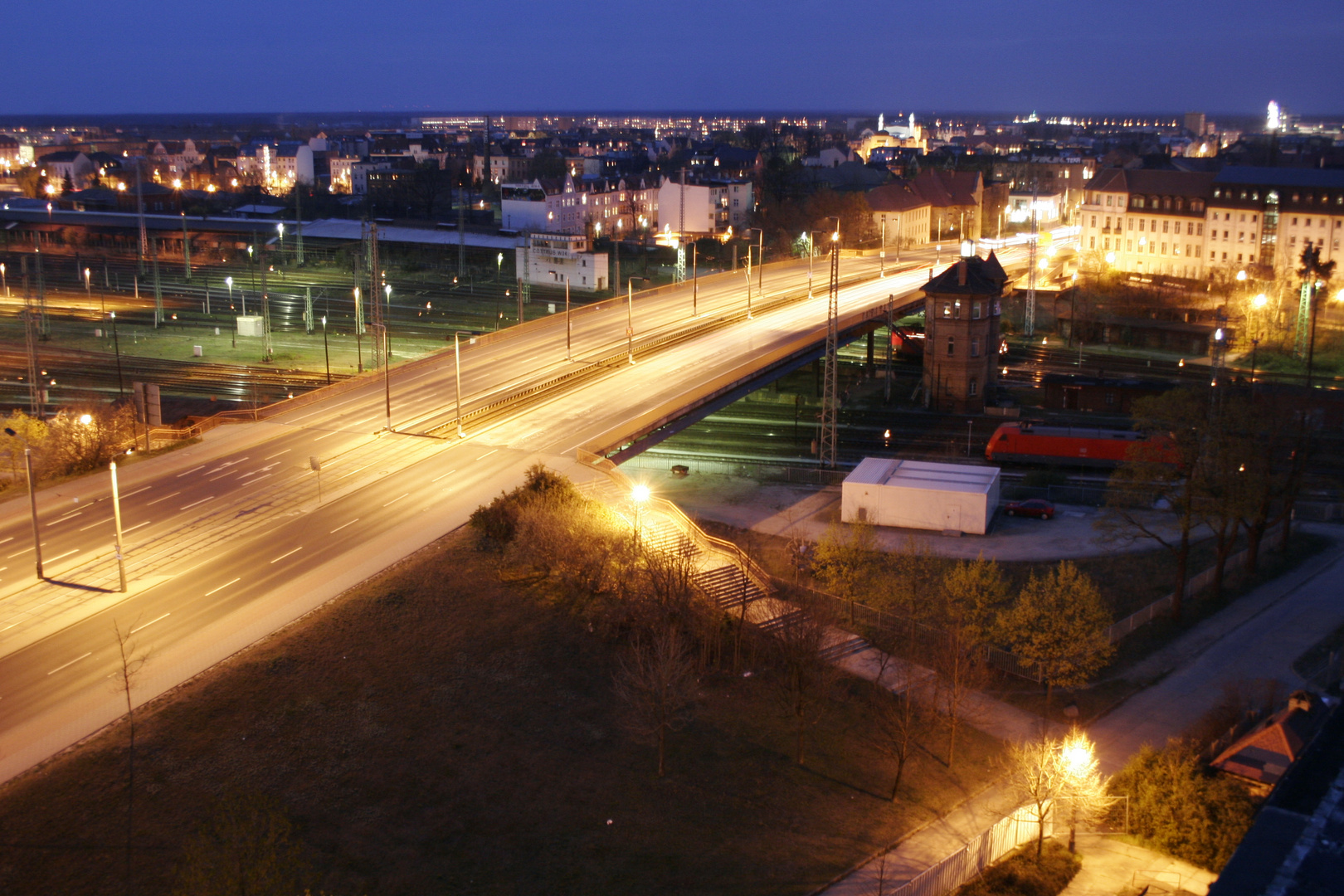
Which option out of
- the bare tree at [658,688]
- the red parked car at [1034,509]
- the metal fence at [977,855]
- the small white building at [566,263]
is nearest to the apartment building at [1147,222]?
the small white building at [566,263]

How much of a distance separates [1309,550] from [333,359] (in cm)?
4863

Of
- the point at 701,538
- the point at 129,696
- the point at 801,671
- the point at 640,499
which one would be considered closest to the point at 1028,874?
the point at 801,671

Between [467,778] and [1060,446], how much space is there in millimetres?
32894

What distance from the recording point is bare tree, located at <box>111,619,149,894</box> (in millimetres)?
21047

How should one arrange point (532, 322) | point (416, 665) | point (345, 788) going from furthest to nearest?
point (532, 322) < point (416, 665) < point (345, 788)

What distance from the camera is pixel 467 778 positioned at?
23344mm

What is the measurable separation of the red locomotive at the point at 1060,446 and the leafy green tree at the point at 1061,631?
20988 millimetres

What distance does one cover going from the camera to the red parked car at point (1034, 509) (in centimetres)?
4119

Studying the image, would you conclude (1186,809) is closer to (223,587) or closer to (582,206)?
(223,587)

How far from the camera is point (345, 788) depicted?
2281 centimetres

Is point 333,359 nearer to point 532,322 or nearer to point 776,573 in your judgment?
point 532,322

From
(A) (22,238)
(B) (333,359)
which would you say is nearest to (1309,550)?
(B) (333,359)

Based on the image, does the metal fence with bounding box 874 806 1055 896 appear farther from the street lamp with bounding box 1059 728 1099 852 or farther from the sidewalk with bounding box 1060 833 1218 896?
the sidewalk with bounding box 1060 833 1218 896

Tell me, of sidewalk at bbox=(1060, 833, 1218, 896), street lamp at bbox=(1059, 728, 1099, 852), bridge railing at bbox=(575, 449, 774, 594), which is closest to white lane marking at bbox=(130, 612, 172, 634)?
bridge railing at bbox=(575, 449, 774, 594)
